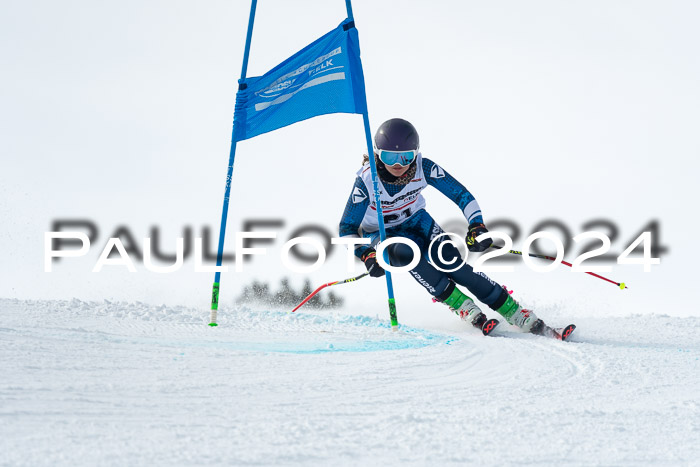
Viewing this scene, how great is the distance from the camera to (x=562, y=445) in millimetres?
2232

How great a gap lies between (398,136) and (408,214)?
79cm

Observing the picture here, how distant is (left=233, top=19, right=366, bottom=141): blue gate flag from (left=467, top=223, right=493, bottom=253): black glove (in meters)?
1.33

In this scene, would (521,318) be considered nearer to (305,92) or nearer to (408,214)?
(408,214)

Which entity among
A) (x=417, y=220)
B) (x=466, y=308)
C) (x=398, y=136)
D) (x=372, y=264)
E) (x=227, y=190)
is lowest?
(x=466, y=308)

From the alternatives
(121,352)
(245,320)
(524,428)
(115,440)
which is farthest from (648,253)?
(115,440)

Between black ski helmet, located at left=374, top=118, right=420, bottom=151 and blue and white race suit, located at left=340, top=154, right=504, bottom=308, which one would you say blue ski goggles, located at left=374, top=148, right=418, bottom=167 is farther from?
blue and white race suit, located at left=340, top=154, right=504, bottom=308

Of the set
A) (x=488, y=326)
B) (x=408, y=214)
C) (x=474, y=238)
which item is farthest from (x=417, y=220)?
(x=488, y=326)

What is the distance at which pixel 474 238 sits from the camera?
534 centimetres

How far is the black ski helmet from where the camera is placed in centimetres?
510

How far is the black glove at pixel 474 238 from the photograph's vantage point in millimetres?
5297

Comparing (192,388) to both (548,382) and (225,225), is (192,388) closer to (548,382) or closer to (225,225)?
(548,382)

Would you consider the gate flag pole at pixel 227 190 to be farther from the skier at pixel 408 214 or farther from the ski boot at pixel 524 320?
the ski boot at pixel 524 320

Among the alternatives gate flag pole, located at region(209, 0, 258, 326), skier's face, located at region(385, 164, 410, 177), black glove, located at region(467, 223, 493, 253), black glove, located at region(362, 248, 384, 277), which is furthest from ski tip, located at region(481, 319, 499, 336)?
gate flag pole, located at region(209, 0, 258, 326)

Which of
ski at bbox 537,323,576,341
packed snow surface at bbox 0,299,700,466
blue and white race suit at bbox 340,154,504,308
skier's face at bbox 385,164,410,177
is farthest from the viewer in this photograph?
blue and white race suit at bbox 340,154,504,308
